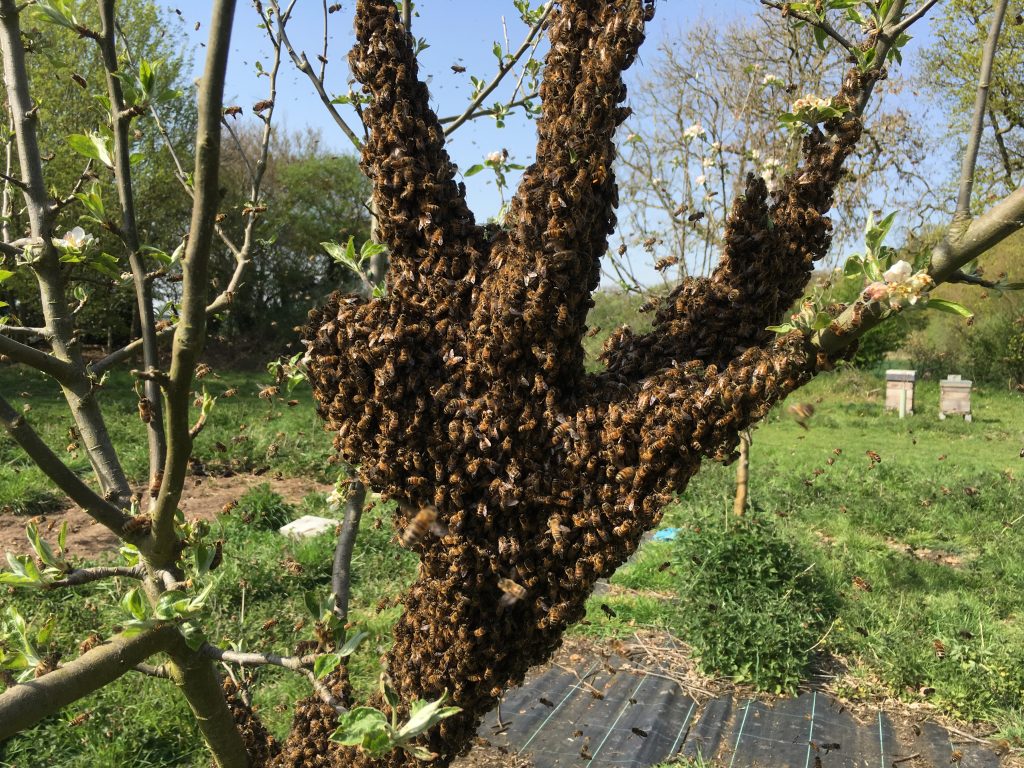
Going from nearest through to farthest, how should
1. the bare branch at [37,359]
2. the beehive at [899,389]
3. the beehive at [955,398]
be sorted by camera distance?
the bare branch at [37,359]
the beehive at [955,398]
the beehive at [899,389]

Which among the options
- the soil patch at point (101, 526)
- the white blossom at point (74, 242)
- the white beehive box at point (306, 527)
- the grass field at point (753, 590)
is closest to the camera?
the white blossom at point (74, 242)

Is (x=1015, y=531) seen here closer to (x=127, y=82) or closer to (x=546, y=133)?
(x=546, y=133)

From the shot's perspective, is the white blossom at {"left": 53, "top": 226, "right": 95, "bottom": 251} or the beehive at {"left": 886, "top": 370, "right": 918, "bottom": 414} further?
the beehive at {"left": 886, "top": 370, "right": 918, "bottom": 414}

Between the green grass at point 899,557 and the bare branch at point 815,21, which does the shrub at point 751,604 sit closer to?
the green grass at point 899,557

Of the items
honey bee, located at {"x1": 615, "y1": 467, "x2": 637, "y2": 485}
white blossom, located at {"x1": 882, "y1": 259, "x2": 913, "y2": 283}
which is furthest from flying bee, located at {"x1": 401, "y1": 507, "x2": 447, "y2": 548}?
white blossom, located at {"x1": 882, "y1": 259, "x2": 913, "y2": 283}

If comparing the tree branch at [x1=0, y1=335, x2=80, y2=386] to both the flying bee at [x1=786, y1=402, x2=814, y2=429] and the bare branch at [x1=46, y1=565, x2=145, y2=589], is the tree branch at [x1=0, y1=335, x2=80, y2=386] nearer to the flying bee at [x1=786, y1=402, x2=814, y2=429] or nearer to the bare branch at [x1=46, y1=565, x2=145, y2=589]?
the bare branch at [x1=46, y1=565, x2=145, y2=589]

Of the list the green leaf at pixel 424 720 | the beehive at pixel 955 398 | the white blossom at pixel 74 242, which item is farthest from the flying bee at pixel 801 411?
the beehive at pixel 955 398

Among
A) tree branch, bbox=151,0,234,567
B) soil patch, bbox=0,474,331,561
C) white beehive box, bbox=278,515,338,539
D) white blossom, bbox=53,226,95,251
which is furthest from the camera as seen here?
white beehive box, bbox=278,515,338,539
